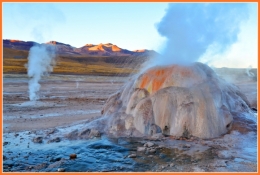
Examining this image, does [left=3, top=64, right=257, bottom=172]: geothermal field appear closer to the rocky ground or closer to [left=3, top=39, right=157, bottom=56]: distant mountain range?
the rocky ground

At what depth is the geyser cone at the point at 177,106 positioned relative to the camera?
8523 millimetres

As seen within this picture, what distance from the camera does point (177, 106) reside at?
29.2 ft

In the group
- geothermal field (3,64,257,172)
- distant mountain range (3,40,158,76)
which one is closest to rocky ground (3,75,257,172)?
geothermal field (3,64,257,172)

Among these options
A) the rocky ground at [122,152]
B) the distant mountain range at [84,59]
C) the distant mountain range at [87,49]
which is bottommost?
the rocky ground at [122,152]

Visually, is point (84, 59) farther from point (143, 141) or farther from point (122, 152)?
point (122, 152)

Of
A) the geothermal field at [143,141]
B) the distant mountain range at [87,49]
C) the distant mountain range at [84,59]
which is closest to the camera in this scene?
the geothermal field at [143,141]

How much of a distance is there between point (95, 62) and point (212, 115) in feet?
285

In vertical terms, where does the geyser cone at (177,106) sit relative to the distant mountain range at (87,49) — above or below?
below

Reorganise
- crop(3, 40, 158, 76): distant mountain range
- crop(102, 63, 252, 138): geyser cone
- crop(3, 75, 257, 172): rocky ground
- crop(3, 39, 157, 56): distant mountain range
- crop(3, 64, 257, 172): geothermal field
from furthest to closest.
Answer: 1. crop(3, 39, 157, 56): distant mountain range
2. crop(3, 40, 158, 76): distant mountain range
3. crop(102, 63, 252, 138): geyser cone
4. crop(3, 64, 257, 172): geothermal field
5. crop(3, 75, 257, 172): rocky ground

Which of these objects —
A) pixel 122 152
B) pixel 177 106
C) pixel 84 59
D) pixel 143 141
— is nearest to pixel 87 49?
pixel 84 59

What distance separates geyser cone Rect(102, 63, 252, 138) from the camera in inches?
336

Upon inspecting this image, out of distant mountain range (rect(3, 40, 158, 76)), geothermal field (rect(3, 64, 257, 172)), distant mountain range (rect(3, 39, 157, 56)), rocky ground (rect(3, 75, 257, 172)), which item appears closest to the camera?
rocky ground (rect(3, 75, 257, 172))

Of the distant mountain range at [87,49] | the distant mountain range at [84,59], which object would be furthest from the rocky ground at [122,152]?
the distant mountain range at [87,49]

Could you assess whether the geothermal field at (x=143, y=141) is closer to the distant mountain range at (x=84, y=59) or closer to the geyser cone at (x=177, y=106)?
the geyser cone at (x=177, y=106)
